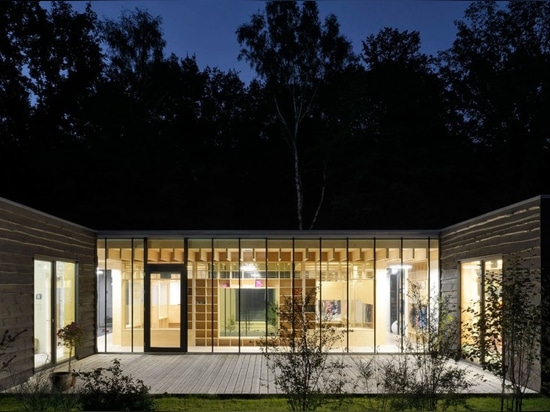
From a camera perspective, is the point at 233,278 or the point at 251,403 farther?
the point at 233,278

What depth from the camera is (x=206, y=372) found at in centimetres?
1184

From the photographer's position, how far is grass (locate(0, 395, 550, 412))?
829 centimetres

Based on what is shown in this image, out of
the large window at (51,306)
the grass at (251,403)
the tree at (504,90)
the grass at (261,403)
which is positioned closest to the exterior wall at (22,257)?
the large window at (51,306)

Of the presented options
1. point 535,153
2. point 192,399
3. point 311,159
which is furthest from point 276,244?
point 535,153

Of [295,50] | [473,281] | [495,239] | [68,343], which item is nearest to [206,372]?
[68,343]

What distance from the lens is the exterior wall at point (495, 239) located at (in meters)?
9.56

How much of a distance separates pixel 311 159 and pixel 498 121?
730 centimetres

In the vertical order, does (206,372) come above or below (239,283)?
below

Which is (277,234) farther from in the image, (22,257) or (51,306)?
(22,257)

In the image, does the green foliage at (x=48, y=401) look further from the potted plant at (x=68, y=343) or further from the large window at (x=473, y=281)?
the large window at (x=473, y=281)

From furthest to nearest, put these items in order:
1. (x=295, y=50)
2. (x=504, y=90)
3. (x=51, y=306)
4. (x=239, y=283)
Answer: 1. (x=295, y=50)
2. (x=504, y=90)
3. (x=239, y=283)
4. (x=51, y=306)

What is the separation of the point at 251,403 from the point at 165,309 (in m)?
6.26

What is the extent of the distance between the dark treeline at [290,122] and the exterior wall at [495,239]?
8.98m

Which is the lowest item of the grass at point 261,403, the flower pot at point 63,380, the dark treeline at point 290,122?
the grass at point 261,403
